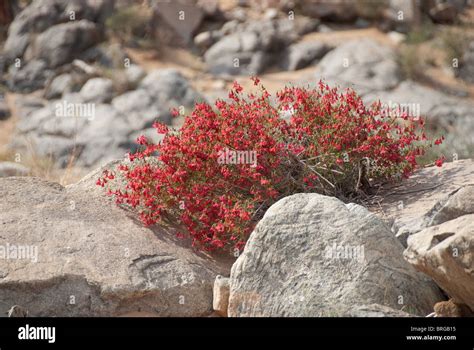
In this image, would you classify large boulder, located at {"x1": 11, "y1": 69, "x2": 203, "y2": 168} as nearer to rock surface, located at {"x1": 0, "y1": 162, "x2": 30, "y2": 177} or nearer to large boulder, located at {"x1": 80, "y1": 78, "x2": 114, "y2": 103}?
large boulder, located at {"x1": 80, "y1": 78, "x2": 114, "y2": 103}

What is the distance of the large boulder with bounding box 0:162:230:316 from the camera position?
5.70m

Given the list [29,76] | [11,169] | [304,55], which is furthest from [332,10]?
[11,169]

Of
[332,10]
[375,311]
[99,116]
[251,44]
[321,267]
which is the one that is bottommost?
[99,116]

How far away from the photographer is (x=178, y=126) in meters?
14.4

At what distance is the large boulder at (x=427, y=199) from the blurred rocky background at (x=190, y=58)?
11.5 metres

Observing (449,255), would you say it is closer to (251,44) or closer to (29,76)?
(251,44)

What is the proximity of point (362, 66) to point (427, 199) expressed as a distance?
16149mm

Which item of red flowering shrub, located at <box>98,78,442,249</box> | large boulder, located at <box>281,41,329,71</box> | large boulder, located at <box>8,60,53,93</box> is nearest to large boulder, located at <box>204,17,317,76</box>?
large boulder, located at <box>281,41,329,71</box>

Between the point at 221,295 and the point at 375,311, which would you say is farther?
the point at 221,295

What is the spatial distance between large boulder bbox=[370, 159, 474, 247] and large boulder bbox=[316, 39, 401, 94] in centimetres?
1386

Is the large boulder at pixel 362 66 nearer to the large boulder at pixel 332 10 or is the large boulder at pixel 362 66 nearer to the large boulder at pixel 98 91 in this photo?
the large boulder at pixel 332 10

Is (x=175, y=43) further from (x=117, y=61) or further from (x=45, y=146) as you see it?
(x=45, y=146)

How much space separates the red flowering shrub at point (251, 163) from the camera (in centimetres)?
639

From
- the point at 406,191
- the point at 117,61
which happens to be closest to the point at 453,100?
the point at 117,61
